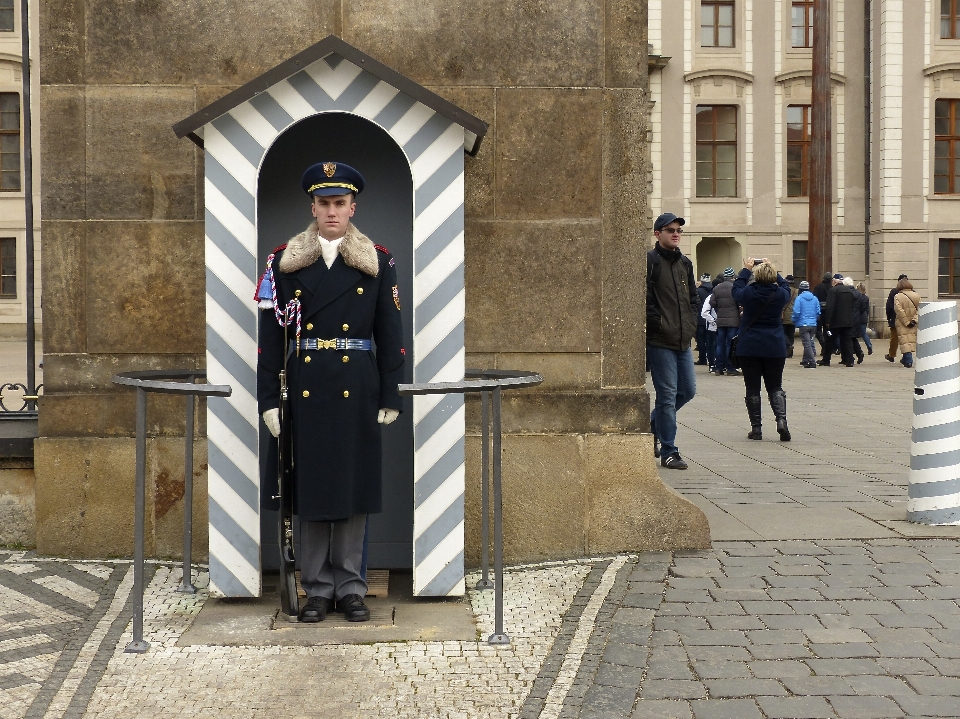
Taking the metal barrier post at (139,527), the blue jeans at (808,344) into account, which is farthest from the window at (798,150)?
the metal barrier post at (139,527)

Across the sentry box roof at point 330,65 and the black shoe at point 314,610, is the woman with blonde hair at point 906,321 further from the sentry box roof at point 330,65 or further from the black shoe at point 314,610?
the black shoe at point 314,610

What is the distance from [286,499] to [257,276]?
3.34ft

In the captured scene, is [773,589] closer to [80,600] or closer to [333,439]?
[333,439]

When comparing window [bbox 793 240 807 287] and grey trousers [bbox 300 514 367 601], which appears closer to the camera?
grey trousers [bbox 300 514 367 601]

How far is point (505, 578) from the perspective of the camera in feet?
19.4

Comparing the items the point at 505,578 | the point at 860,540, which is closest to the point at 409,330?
the point at 505,578

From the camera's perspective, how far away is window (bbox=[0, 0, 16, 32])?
105ft

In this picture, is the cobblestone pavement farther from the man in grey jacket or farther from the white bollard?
the man in grey jacket

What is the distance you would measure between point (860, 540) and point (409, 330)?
2654 mm

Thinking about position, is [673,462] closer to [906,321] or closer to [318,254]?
[318,254]

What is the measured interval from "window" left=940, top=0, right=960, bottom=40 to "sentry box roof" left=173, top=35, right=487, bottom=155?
3388 centimetres

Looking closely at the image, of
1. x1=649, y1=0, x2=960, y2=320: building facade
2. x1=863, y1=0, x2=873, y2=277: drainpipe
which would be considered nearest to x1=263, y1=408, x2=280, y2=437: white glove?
x1=649, y1=0, x2=960, y2=320: building facade

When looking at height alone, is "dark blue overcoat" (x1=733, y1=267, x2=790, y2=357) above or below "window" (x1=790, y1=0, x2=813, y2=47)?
below

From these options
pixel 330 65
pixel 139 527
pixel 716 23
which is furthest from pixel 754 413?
pixel 716 23
